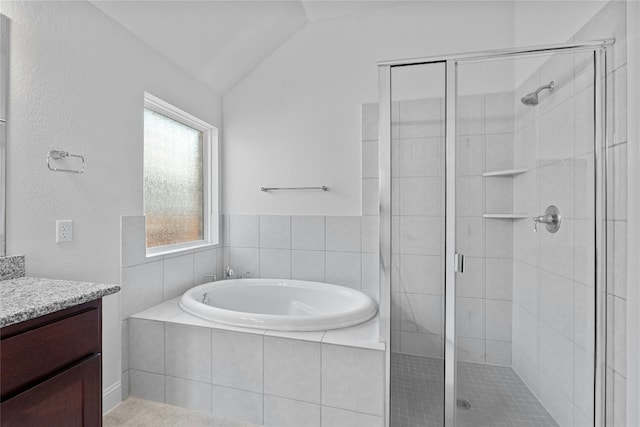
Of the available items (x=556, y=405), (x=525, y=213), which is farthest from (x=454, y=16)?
(x=556, y=405)

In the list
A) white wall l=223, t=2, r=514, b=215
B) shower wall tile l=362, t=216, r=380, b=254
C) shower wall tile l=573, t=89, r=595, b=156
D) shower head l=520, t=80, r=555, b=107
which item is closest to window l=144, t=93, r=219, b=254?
white wall l=223, t=2, r=514, b=215

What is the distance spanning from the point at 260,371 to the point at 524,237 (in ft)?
5.02

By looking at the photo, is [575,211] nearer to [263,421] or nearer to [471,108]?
[471,108]

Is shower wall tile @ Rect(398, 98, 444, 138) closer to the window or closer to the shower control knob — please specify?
the shower control knob

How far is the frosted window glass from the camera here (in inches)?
88.4

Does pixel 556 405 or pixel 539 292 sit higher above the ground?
pixel 539 292

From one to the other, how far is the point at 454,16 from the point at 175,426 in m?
3.36

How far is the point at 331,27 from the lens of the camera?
105 inches

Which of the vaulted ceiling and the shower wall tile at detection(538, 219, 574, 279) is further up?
the vaulted ceiling

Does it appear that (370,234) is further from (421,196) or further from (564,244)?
(564,244)

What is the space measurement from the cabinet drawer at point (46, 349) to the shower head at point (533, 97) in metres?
2.05

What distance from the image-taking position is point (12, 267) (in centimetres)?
132

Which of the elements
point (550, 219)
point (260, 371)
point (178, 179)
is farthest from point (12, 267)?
point (550, 219)

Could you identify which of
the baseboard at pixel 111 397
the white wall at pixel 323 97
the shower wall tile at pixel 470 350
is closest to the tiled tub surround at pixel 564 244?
the shower wall tile at pixel 470 350
